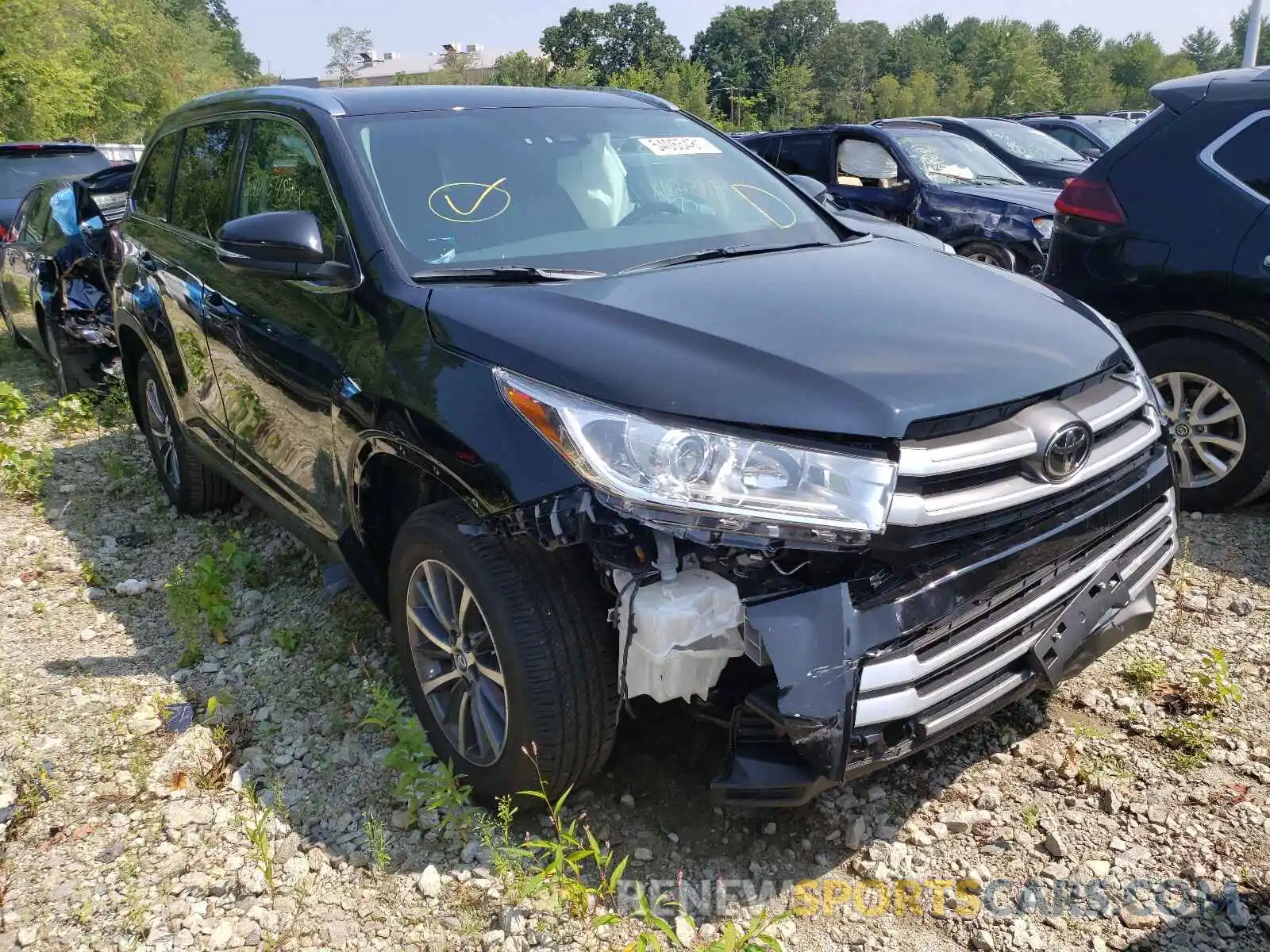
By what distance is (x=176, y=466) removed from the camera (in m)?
4.73

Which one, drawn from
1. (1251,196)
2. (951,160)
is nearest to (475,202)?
(1251,196)

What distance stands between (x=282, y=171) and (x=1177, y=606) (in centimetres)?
347

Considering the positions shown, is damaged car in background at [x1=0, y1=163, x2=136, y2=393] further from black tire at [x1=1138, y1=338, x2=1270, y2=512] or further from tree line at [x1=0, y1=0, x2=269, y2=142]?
tree line at [x1=0, y1=0, x2=269, y2=142]

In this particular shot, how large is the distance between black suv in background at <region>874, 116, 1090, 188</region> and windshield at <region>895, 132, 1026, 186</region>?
148 cm

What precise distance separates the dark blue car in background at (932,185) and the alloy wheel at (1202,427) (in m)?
3.81

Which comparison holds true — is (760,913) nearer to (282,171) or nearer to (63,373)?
(282,171)

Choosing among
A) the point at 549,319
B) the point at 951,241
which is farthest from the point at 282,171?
the point at 951,241

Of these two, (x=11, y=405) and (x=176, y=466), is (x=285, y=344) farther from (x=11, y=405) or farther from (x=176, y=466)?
(x=11, y=405)

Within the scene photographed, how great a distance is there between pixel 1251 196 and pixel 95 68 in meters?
38.2

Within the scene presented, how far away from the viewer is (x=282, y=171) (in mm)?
3268

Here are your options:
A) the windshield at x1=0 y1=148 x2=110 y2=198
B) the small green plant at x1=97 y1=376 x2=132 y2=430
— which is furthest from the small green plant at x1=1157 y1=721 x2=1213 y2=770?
the windshield at x1=0 y1=148 x2=110 y2=198

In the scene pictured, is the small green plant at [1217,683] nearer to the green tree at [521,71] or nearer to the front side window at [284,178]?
the front side window at [284,178]

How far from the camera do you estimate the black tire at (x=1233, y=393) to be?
3.89 m

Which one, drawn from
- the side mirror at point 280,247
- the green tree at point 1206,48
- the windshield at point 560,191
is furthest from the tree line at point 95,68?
the green tree at point 1206,48
